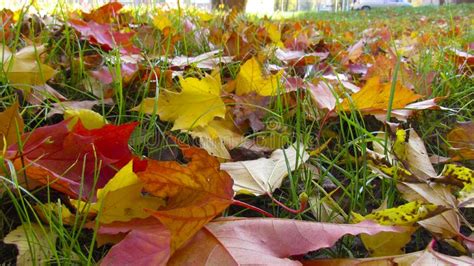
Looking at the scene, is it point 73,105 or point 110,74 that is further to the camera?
point 110,74

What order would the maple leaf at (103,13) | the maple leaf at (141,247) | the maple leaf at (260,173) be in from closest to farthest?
the maple leaf at (141,247) → the maple leaf at (260,173) → the maple leaf at (103,13)

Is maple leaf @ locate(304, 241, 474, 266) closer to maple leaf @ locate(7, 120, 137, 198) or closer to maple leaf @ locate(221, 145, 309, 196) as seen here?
maple leaf @ locate(221, 145, 309, 196)

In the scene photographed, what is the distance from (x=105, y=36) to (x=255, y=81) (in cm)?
57

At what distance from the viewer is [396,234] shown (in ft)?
1.90

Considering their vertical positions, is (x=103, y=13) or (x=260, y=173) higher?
(x=103, y=13)

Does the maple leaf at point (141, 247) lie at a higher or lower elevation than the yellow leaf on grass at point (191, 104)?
lower

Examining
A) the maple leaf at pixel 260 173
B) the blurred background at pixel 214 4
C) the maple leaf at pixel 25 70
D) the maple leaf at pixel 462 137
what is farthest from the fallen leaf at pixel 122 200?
the blurred background at pixel 214 4

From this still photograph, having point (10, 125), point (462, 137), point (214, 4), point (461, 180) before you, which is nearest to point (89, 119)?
point (10, 125)

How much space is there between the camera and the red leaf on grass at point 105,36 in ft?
4.45

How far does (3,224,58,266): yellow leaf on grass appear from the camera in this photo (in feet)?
1.79

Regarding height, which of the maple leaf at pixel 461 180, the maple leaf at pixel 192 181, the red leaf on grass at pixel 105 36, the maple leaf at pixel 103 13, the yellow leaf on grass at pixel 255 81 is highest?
the maple leaf at pixel 103 13

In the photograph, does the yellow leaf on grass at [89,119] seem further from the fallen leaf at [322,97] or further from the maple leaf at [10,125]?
the fallen leaf at [322,97]

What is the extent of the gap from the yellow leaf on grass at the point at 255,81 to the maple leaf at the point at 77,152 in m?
0.46

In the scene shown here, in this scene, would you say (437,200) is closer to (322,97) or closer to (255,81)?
(322,97)
